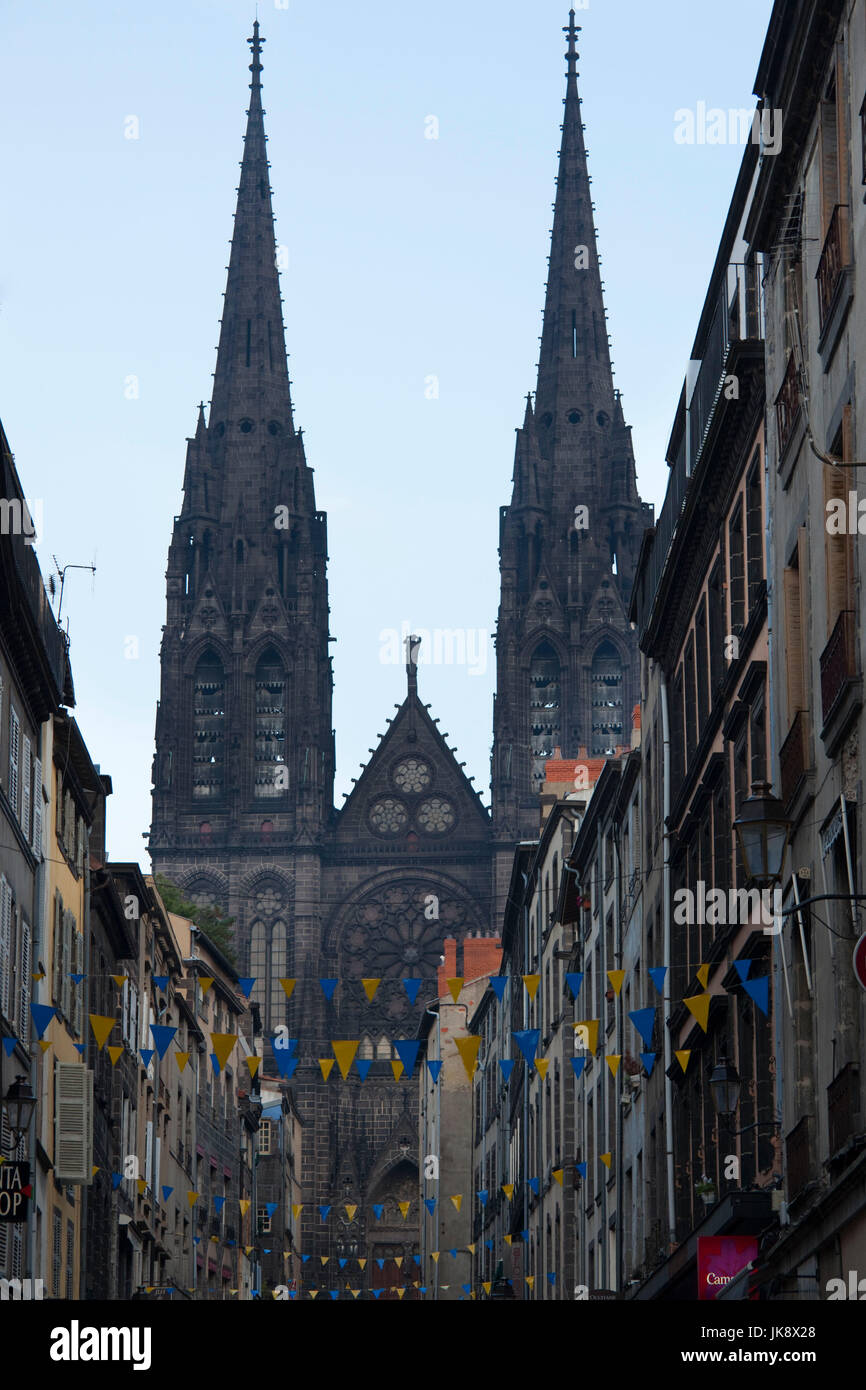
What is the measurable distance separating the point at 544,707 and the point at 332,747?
941 centimetres

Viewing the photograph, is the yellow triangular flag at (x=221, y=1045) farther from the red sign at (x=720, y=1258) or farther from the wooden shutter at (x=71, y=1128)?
the red sign at (x=720, y=1258)

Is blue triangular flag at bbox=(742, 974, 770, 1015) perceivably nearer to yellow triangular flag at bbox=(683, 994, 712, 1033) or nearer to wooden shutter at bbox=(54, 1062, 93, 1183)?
yellow triangular flag at bbox=(683, 994, 712, 1033)

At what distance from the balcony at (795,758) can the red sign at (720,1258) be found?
4305mm

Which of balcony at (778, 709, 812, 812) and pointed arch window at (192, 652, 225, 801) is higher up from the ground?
pointed arch window at (192, 652, 225, 801)

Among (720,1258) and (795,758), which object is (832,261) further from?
(720,1258)

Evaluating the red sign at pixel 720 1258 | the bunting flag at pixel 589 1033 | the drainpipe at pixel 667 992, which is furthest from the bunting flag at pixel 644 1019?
the bunting flag at pixel 589 1033

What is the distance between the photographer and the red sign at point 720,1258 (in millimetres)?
22375

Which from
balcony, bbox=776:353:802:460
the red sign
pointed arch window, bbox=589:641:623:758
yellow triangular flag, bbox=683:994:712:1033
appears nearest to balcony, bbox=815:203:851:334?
balcony, bbox=776:353:802:460

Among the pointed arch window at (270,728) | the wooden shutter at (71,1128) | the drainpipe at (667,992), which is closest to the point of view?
the drainpipe at (667,992)

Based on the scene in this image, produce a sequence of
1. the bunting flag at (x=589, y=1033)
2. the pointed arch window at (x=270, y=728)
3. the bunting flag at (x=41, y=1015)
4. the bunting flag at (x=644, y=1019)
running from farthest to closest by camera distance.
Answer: the pointed arch window at (x=270, y=728)
the bunting flag at (x=589, y=1033)
the bunting flag at (x=41, y=1015)
the bunting flag at (x=644, y=1019)

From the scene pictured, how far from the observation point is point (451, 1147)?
76.4 meters

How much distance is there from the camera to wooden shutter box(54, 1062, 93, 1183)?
34875 mm

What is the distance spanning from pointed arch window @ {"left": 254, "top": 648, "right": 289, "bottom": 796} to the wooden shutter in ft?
197
